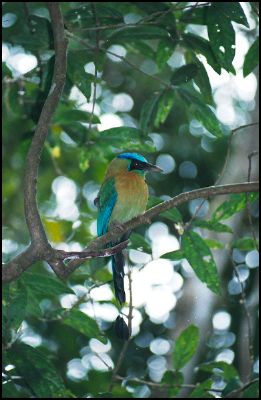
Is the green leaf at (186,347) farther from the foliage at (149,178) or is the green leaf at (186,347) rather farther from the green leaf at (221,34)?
the green leaf at (221,34)

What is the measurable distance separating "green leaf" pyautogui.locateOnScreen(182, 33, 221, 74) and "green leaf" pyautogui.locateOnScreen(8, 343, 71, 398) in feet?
5.48

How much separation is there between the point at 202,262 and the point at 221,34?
111 centimetres

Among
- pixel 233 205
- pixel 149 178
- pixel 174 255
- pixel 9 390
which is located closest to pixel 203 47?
pixel 233 205

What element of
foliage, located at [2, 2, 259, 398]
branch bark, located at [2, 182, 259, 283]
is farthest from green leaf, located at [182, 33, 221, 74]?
branch bark, located at [2, 182, 259, 283]

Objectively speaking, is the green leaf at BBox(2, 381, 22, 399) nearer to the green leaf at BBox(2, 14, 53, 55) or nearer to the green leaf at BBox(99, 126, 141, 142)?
the green leaf at BBox(99, 126, 141, 142)

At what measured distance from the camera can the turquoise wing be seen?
3875 mm

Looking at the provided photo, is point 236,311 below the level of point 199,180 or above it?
below

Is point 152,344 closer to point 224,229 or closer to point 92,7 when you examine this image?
point 224,229

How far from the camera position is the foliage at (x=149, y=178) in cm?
304

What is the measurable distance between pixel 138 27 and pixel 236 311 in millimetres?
3737

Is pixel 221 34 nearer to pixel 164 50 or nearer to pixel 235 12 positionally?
pixel 235 12

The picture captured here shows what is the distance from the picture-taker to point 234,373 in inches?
145

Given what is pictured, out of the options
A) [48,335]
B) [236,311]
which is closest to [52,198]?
[48,335]

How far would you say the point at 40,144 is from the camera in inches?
98.7
